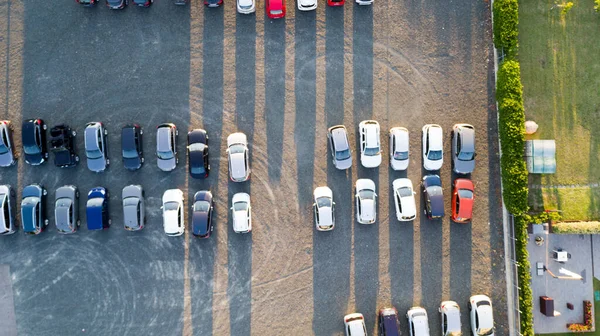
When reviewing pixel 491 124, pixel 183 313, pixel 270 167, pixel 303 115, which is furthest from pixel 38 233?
pixel 491 124

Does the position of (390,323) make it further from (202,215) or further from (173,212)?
(173,212)

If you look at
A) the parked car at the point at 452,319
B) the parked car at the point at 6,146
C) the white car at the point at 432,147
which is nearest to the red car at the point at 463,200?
the white car at the point at 432,147

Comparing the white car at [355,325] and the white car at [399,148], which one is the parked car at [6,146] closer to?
the white car at [355,325]

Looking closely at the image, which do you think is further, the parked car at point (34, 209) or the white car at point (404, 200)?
the white car at point (404, 200)

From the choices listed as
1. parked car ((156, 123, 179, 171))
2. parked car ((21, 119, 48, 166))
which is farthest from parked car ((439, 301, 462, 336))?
parked car ((21, 119, 48, 166))

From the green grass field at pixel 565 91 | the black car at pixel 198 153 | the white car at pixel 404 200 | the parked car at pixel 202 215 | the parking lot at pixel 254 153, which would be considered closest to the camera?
the parked car at pixel 202 215
